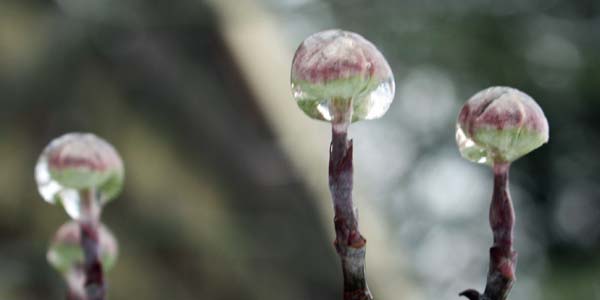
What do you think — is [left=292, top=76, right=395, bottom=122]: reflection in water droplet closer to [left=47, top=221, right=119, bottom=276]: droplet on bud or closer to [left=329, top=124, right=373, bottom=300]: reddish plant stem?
[left=329, top=124, right=373, bottom=300]: reddish plant stem

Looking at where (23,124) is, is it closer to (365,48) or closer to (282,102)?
(282,102)

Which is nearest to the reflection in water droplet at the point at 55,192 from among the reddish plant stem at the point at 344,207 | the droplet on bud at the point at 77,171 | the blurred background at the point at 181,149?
the droplet on bud at the point at 77,171

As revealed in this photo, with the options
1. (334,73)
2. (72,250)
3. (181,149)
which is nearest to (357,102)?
(334,73)

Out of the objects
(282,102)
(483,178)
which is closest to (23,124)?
(282,102)

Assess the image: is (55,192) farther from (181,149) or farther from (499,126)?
(181,149)

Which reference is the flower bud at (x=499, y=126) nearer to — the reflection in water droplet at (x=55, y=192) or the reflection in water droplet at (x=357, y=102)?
the reflection in water droplet at (x=357, y=102)

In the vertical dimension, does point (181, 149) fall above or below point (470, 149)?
below
